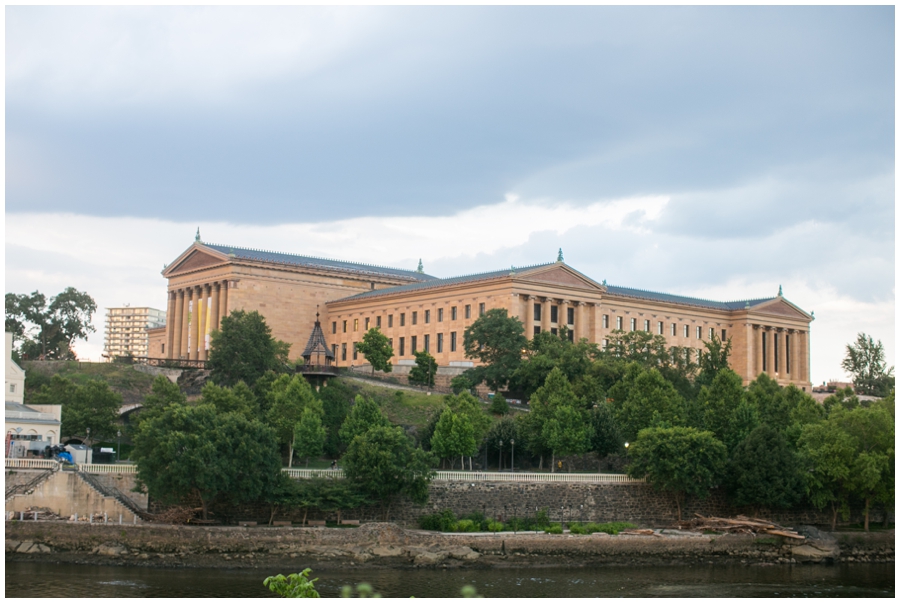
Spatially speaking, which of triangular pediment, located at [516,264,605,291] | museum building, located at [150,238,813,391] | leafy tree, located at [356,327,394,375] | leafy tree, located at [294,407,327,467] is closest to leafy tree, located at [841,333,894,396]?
museum building, located at [150,238,813,391]

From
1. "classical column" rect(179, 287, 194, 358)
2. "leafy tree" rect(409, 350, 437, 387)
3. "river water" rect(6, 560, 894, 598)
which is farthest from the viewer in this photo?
"classical column" rect(179, 287, 194, 358)

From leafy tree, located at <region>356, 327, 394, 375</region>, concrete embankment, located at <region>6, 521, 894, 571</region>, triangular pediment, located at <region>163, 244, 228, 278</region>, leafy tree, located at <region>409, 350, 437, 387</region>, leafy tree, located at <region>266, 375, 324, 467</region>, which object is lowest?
concrete embankment, located at <region>6, 521, 894, 571</region>

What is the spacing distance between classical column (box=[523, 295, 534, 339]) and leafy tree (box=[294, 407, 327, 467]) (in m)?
45.4

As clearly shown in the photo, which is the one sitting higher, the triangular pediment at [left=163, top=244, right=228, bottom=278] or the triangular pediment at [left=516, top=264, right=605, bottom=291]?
the triangular pediment at [left=163, top=244, right=228, bottom=278]

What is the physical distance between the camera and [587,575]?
58.9 m

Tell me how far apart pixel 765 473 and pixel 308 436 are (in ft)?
90.1

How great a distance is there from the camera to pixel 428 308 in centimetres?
12231

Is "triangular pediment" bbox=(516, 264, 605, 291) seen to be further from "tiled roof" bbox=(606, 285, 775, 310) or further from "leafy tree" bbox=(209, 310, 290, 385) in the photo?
"leafy tree" bbox=(209, 310, 290, 385)

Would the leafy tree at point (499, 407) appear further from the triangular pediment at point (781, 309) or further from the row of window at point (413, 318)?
the triangular pediment at point (781, 309)

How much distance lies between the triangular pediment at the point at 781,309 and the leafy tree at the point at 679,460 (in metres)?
71.7

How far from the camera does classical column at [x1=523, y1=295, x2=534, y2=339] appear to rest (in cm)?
11569

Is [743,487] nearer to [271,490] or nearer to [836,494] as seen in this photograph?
[836,494]

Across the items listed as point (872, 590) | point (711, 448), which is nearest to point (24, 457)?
point (711, 448)

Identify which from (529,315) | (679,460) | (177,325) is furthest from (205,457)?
(177,325)
